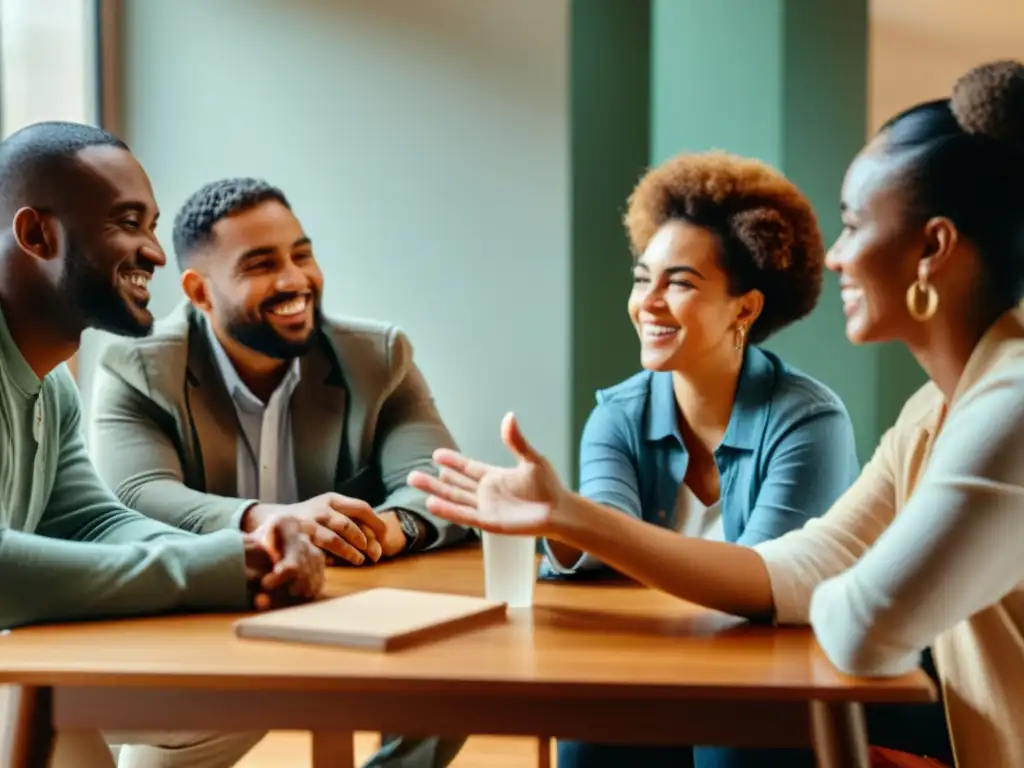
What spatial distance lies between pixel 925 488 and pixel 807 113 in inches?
44.2

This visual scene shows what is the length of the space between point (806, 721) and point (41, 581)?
0.77m

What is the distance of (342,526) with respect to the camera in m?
1.56

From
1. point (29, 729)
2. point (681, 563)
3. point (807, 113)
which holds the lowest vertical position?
point (29, 729)

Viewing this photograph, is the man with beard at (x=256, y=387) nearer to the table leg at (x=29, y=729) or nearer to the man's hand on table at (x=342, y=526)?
the man's hand on table at (x=342, y=526)

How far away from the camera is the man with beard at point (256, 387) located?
→ 1.83 m

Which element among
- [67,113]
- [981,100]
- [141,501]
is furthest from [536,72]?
[981,100]

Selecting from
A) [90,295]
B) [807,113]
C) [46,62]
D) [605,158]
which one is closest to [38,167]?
[90,295]

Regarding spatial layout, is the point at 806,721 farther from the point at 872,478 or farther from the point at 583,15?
the point at 583,15

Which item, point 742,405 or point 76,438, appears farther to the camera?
point 742,405

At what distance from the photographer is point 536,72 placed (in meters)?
2.16

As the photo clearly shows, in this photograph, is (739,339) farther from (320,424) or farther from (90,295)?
(90,295)

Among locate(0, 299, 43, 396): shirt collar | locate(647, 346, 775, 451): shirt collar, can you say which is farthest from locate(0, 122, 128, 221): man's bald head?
locate(647, 346, 775, 451): shirt collar

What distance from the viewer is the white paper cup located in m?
1.27

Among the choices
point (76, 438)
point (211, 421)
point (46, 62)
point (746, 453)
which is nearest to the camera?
point (76, 438)
